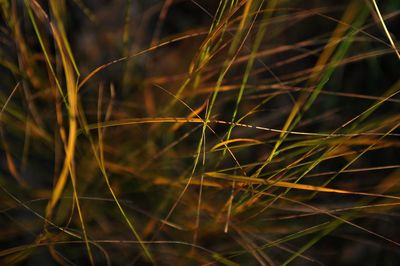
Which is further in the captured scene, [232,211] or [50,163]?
[50,163]

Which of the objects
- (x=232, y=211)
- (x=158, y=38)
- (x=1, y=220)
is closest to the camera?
(x=232, y=211)

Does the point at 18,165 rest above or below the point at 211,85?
below

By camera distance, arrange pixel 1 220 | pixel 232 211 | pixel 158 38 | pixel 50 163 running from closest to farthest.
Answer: pixel 232 211 → pixel 1 220 → pixel 50 163 → pixel 158 38

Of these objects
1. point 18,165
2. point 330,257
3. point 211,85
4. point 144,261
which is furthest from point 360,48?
point 18,165

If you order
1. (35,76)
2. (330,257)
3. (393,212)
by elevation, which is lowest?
(330,257)

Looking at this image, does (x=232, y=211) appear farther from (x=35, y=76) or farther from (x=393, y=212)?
(x=35, y=76)

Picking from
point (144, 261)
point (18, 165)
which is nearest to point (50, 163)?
point (18, 165)

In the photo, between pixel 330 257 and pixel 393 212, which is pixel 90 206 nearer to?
pixel 330 257
